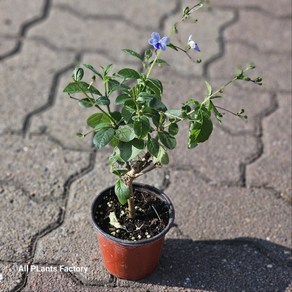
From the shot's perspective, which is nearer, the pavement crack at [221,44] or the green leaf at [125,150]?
the green leaf at [125,150]

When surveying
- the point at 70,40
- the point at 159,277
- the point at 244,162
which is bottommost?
the point at 159,277

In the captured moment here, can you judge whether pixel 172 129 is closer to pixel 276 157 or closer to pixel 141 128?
pixel 141 128

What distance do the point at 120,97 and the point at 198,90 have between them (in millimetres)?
1081

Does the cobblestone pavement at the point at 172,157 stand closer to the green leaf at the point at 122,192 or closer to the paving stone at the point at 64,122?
the paving stone at the point at 64,122

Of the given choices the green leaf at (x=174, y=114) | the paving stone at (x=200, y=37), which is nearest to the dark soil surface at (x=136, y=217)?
the green leaf at (x=174, y=114)

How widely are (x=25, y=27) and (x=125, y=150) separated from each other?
1.56m

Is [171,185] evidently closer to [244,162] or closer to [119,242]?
[244,162]

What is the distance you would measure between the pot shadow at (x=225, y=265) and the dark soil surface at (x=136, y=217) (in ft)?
0.58

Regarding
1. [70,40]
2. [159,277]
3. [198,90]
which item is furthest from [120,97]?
[70,40]

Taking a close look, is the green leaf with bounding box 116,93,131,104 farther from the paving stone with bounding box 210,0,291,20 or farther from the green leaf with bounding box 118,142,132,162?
the paving stone with bounding box 210,0,291,20

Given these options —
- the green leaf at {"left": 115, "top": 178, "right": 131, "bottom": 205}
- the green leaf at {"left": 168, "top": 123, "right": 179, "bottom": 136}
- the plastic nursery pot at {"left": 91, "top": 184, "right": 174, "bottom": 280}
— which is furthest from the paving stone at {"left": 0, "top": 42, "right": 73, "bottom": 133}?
the green leaf at {"left": 168, "top": 123, "right": 179, "bottom": 136}

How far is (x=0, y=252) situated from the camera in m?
2.00

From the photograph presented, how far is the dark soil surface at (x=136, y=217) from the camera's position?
6.18 feet

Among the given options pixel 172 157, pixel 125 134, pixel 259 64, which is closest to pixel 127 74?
pixel 125 134
